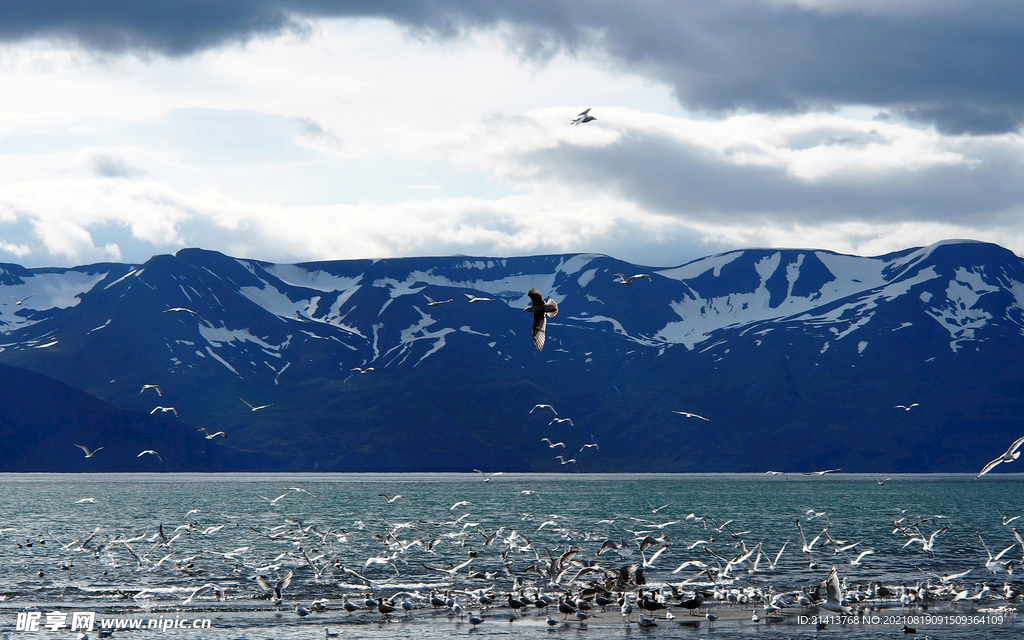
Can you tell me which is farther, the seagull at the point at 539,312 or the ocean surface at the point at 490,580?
the ocean surface at the point at 490,580

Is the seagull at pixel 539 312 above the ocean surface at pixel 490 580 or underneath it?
above

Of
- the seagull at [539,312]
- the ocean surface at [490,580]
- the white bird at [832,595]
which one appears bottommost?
the ocean surface at [490,580]

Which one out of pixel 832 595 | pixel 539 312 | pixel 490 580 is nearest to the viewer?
pixel 539 312

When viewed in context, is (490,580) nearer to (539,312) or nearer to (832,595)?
(832,595)

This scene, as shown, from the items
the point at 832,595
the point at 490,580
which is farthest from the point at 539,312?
the point at 490,580

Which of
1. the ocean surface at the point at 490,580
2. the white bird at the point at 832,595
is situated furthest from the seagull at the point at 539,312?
the white bird at the point at 832,595

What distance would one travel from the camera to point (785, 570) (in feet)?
197

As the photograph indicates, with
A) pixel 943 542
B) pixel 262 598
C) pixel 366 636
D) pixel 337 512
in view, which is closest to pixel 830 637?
pixel 366 636

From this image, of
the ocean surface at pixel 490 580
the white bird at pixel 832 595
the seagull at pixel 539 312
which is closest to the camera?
the seagull at pixel 539 312

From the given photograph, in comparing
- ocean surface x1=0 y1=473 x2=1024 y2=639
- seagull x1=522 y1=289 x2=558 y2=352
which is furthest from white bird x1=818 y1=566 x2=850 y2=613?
seagull x1=522 y1=289 x2=558 y2=352

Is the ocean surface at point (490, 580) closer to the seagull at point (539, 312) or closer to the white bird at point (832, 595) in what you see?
the white bird at point (832, 595)

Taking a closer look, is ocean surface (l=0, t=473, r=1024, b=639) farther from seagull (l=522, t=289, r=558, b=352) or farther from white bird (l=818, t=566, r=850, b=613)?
seagull (l=522, t=289, r=558, b=352)

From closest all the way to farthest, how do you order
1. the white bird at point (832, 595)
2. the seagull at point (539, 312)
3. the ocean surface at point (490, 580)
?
1. the seagull at point (539, 312)
2. the white bird at point (832, 595)
3. the ocean surface at point (490, 580)

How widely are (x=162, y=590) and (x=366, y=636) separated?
17.3m
